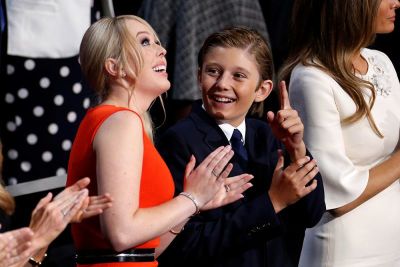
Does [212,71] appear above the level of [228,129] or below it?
above

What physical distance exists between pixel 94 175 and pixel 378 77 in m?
1.23

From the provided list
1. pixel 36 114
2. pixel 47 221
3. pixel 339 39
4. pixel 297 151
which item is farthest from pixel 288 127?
pixel 36 114

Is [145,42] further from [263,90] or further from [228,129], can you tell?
[263,90]

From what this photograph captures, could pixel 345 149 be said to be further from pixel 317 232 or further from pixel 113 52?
pixel 113 52

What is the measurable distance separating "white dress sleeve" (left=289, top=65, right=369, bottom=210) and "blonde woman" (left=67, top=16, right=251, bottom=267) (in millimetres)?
423

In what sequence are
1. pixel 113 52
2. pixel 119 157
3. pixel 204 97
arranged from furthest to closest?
1. pixel 204 97
2. pixel 113 52
3. pixel 119 157

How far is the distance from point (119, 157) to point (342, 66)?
1.07 metres

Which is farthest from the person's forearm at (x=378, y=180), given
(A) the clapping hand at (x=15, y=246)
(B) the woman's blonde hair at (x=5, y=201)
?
(A) the clapping hand at (x=15, y=246)

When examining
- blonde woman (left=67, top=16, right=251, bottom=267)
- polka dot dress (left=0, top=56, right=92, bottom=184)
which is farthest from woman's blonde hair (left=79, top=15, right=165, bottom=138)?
polka dot dress (left=0, top=56, right=92, bottom=184)

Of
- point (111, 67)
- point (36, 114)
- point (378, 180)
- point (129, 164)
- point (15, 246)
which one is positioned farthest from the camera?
point (36, 114)

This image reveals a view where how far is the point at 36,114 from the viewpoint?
14.5 ft

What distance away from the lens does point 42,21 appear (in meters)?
4.38

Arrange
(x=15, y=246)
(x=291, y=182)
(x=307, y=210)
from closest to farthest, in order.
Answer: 1. (x=15, y=246)
2. (x=291, y=182)
3. (x=307, y=210)

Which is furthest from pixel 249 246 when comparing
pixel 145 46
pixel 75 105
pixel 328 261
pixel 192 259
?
pixel 75 105
